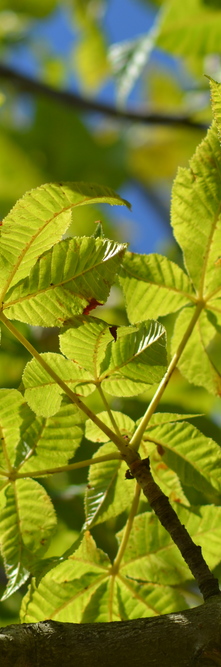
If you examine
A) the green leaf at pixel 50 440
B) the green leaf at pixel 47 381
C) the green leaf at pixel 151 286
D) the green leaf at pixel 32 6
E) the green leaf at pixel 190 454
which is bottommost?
the green leaf at pixel 190 454

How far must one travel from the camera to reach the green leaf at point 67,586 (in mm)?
906

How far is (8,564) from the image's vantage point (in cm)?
87

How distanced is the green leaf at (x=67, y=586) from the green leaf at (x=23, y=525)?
0.06m

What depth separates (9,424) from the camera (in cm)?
85

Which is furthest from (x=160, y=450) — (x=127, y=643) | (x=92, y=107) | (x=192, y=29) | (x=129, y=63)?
(x=92, y=107)

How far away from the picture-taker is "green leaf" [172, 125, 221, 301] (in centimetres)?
81

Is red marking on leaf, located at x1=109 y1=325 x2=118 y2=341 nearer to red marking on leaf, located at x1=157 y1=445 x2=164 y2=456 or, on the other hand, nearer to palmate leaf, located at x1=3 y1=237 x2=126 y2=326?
palmate leaf, located at x1=3 y1=237 x2=126 y2=326

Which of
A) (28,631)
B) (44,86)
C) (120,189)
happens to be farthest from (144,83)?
(28,631)

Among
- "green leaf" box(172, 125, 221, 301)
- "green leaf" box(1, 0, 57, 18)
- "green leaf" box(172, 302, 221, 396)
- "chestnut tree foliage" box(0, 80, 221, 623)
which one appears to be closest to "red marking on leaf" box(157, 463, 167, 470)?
"chestnut tree foliage" box(0, 80, 221, 623)

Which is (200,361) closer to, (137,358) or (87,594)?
(137,358)

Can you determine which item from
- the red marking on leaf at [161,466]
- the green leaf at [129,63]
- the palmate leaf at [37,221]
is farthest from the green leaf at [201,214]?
the green leaf at [129,63]

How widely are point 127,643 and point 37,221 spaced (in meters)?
0.42

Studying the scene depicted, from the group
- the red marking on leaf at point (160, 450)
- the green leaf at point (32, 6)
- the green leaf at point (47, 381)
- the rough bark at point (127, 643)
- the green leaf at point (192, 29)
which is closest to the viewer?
the rough bark at point (127, 643)

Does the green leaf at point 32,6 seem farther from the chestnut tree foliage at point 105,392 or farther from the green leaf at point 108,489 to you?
the green leaf at point 108,489
